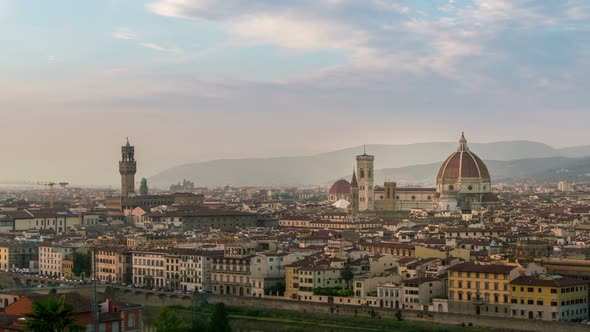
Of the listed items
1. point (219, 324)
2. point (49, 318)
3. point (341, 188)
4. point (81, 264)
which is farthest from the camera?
point (341, 188)

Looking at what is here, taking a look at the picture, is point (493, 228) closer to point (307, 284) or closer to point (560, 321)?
point (307, 284)

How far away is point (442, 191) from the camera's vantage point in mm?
122875

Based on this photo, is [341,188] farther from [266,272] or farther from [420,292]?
[420,292]

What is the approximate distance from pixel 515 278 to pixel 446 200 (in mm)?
72267

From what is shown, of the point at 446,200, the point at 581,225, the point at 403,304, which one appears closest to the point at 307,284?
the point at 403,304

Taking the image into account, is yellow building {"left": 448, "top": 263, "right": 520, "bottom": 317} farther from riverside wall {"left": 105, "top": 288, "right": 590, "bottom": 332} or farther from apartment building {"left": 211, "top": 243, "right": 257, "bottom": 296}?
apartment building {"left": 211, "top": 243, "right": 257, "bottom": 296}

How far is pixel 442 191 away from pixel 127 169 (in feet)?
137

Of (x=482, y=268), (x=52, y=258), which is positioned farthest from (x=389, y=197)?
(x=482, y=268)

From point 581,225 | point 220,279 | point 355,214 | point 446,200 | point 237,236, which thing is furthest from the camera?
point 446,200

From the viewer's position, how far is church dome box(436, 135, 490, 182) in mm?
122438

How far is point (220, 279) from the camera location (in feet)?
202

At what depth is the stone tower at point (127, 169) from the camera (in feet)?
457

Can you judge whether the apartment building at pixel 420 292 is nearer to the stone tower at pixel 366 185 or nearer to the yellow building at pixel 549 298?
the yellow building at pixel 549 298

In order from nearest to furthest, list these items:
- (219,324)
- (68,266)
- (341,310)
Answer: (219,324) → (341,310) → (68,266)
